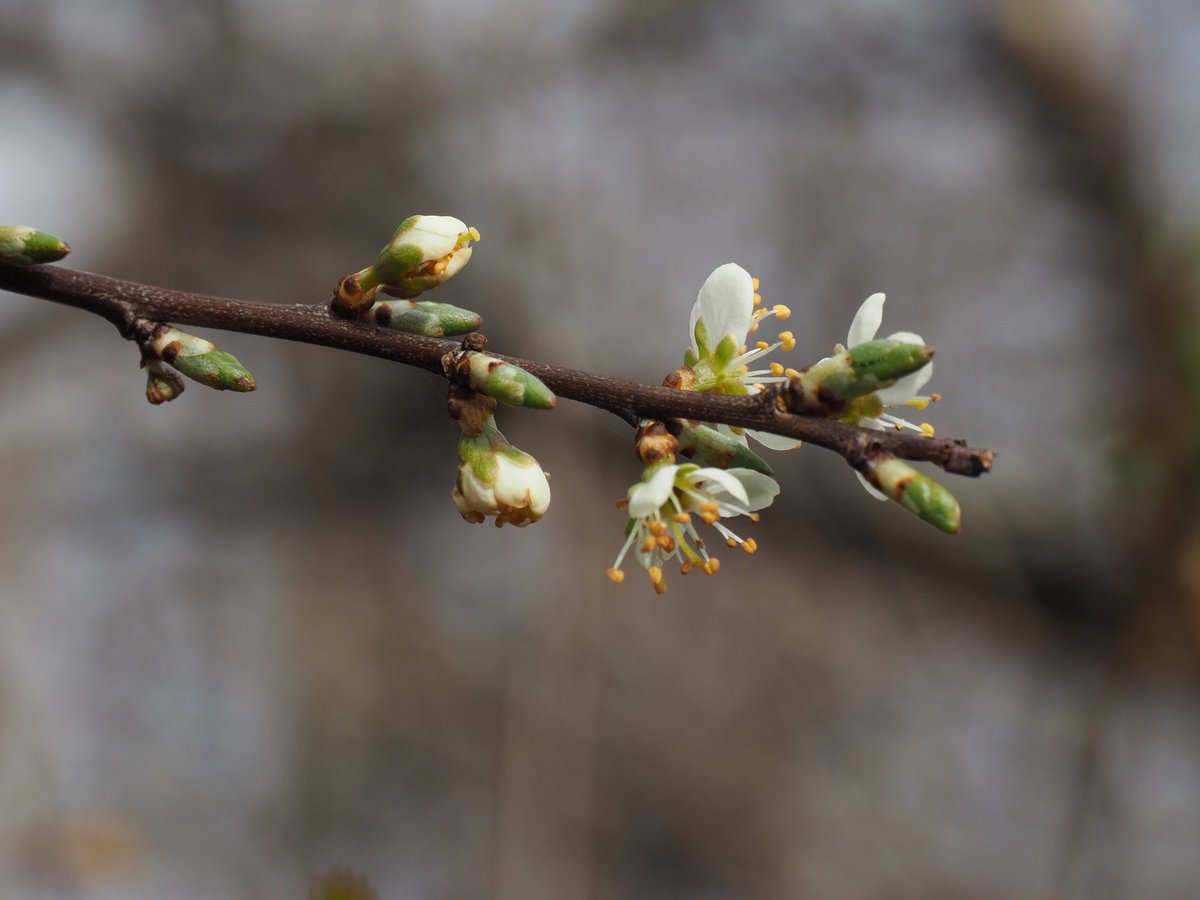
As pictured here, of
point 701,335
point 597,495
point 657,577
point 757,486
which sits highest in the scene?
point 597,495

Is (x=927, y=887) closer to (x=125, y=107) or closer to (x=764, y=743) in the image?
(x=764, y=743)

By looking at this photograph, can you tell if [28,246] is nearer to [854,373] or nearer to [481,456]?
[481,456]

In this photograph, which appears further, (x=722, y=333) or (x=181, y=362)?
(x=722, y=333)

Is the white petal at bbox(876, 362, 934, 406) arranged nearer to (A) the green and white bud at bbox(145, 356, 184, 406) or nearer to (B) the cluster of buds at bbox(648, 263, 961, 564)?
(B) the cluster of buds at bbox(648, 263, 961, 564)

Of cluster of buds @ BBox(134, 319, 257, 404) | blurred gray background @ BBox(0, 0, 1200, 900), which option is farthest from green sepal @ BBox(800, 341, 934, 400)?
blurred gray background @ BBox(0, 0, 1200, 900)

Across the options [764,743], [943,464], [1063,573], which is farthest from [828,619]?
[943,464]

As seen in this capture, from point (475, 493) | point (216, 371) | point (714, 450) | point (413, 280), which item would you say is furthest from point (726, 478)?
point (216, 371)

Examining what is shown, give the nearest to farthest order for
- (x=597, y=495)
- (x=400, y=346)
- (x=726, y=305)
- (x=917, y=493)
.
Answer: (x=917, y=493), (x=400, y=346), (x=726, y=305), (x=597, y=495)

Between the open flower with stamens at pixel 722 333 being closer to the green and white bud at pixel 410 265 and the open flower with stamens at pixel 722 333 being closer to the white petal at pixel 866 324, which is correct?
the white petal at pixel 866 324
